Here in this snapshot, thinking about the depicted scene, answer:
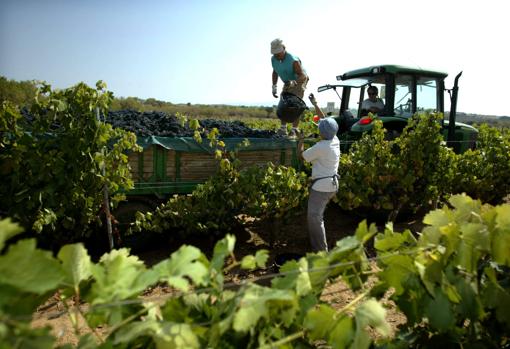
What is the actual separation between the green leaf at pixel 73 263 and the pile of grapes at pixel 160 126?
4.00 meters

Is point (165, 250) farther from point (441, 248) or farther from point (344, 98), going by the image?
point (344, 98)

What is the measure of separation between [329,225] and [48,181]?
4149 mm

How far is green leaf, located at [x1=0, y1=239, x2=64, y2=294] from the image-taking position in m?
0.86

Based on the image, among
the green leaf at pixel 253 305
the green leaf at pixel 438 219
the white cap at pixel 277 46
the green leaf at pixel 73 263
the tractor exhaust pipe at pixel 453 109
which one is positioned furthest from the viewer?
the tractor exhaust pipe at pixel 453 109

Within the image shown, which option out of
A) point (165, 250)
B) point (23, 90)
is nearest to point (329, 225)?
point (165, 250)

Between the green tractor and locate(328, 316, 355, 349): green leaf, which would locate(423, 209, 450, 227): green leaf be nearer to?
locate(328, 316, 355, 349): green leaf

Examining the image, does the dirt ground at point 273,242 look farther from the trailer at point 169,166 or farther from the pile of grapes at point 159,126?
the pile of grapes at point 159,126

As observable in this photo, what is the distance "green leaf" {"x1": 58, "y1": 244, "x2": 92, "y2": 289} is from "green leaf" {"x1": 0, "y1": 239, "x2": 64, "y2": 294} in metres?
0.26

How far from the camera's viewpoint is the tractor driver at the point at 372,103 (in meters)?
7.33

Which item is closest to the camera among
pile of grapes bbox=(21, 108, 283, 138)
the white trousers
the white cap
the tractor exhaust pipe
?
the white trousers

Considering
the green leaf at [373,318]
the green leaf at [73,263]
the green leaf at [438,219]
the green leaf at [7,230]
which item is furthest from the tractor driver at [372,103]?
the green leaf at [7,230]

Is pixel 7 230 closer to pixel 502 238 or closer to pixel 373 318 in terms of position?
pixel 373 318

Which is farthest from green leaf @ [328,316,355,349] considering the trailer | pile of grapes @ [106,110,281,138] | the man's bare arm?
the man's bare arm

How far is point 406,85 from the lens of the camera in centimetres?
741
